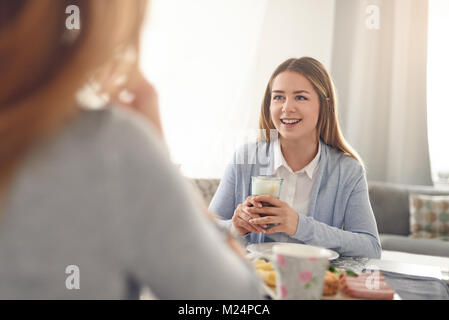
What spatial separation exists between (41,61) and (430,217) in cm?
386

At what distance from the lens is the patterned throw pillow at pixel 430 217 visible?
3.72 meters

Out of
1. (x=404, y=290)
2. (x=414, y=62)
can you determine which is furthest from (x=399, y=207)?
(x=404, y=290)

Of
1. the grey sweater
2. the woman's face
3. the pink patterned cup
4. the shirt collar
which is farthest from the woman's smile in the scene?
the grey sweater

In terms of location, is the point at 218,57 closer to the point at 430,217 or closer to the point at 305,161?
the point at 430,217

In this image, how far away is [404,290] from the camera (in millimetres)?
1007

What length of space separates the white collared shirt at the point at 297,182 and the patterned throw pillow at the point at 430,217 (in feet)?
7.64

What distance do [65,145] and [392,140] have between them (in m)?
4.66

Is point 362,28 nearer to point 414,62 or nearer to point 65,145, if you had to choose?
point 414,62

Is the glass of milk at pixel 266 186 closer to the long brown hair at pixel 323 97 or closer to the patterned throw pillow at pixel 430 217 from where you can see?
the long brown hair at pixel 323 97

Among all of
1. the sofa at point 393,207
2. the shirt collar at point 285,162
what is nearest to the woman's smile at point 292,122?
the shirt collar at point 285,162

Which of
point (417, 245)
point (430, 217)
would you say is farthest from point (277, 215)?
point (430, 217)

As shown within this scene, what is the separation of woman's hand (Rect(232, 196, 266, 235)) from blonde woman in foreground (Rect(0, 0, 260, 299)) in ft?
2.74

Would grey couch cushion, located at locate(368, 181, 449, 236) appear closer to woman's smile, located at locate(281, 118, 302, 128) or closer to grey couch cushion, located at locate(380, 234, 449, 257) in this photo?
grey couch cushion, located at locate(380, 234, 449, 257)

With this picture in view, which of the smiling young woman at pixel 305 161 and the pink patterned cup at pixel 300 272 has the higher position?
the smiling young woman at pixel 305 161
